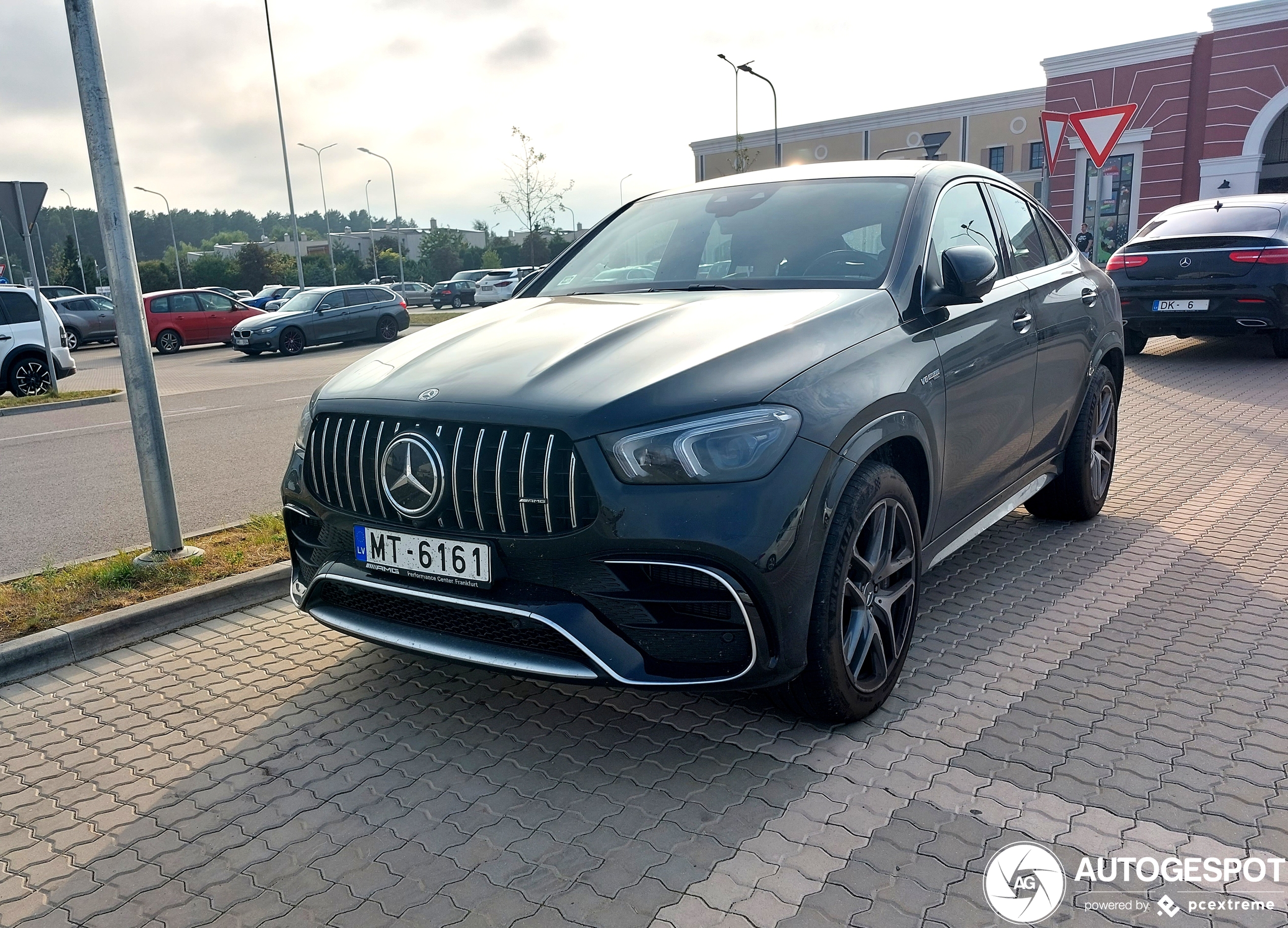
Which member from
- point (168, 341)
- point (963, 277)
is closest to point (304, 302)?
point (168, 341)

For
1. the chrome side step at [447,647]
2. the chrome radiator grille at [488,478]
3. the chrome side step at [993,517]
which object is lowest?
the chrome side step at [993,517]

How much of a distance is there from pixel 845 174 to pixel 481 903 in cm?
309

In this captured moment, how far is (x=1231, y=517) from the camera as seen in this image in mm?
5410

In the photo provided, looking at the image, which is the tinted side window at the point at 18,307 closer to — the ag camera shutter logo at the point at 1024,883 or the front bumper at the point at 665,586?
the front bumper at the point at 665,586

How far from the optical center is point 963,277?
11.5ft

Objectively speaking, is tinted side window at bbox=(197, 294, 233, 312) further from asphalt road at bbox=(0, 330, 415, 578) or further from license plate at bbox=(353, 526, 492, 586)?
license plate at bbox=(353, 526, 492, 586)

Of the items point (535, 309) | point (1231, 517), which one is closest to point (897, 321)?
point (535, 309)

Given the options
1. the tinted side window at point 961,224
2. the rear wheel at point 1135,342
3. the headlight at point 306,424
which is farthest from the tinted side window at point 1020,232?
the rear wheel at point 1135,342

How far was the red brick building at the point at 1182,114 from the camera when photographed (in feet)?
101

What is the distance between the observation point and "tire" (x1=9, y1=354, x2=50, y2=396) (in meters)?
15.1

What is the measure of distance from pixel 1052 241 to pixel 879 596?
2.91 metres

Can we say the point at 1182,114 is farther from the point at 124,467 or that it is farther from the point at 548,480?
the point at 548,480

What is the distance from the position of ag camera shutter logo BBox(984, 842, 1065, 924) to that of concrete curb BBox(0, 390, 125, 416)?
14.2 m

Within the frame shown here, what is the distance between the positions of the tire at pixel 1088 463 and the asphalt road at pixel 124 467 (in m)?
4.72
